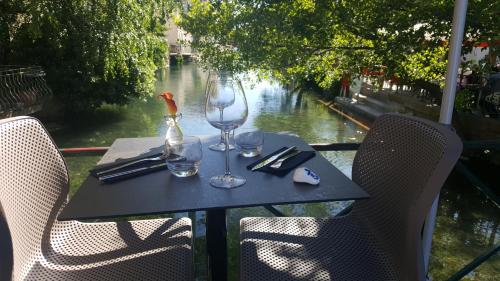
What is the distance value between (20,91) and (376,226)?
600 cm

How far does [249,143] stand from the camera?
4.58 ft

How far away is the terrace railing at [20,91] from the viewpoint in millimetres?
5305

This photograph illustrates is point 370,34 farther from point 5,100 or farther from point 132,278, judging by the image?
point 5,100

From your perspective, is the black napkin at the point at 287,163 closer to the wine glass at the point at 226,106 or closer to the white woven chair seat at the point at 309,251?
the wine glass at the point at 226,106

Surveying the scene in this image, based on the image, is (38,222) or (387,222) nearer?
(38,222)

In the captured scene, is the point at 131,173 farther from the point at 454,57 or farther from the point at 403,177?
the point at 454,57

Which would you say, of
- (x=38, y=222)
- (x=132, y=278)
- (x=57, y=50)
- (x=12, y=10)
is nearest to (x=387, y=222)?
(x=132, y=278)

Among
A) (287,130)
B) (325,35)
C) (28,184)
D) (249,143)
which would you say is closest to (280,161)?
(249,143)

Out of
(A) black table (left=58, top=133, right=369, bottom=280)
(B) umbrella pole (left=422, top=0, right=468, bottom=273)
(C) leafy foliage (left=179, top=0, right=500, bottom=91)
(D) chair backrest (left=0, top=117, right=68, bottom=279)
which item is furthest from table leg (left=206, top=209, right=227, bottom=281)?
(C) leafy foliage (left=179, top=0, right=500, bottom=91)

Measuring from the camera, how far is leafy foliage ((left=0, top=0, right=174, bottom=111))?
7.23m

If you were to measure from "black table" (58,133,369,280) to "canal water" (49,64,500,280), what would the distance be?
916mm

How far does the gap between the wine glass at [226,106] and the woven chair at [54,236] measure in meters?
0.36

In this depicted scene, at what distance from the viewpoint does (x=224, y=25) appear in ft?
13.4

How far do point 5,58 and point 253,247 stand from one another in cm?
904
